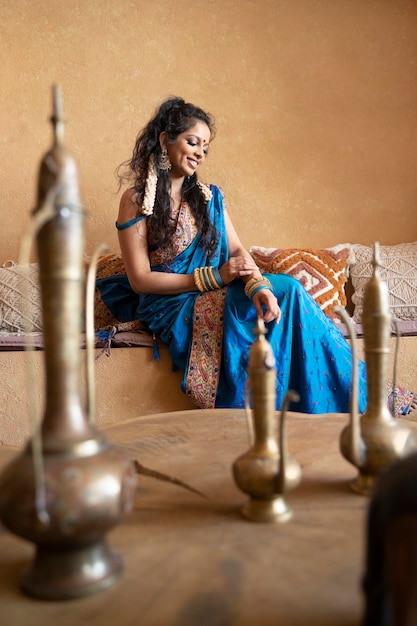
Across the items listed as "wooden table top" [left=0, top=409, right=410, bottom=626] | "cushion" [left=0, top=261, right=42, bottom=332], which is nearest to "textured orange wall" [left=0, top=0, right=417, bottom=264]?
"cushion" [left=0, top=261, right=42, bottom=332]

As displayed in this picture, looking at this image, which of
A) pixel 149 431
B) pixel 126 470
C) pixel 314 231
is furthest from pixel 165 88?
pixel 126 470

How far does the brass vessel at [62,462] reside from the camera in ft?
1.61

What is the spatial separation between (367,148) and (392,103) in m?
0.28

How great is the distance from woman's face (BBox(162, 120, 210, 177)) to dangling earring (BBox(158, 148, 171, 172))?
0.01 metres

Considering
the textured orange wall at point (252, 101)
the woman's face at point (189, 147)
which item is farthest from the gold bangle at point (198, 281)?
the textured orange wall at point (252, 101)

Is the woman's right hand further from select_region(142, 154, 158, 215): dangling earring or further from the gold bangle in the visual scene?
select_region(142, 154, 158, 215): dangling earring

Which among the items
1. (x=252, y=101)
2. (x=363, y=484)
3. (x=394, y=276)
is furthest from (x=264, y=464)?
(x=252, y=101)

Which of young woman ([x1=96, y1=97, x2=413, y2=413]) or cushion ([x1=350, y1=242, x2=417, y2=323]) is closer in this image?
young woman ([x1=96, y1=97, x2=413, y2=413])

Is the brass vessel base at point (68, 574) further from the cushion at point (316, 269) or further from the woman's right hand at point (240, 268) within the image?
the cushion at point (316, 269)

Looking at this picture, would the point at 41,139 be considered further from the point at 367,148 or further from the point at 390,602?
the point at 390,602

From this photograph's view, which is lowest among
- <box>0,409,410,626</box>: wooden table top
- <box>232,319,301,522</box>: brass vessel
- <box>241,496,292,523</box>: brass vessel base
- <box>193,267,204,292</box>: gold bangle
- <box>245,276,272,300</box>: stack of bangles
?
<box>0,409,410,626</box>: wooden table top

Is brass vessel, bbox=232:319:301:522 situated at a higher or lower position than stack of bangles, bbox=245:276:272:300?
lower

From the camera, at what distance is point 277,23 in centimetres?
324

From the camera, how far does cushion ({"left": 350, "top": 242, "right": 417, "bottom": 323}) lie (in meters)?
2.59
